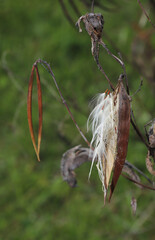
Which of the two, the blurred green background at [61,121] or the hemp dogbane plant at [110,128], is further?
→ the blurred green background at [61,121]

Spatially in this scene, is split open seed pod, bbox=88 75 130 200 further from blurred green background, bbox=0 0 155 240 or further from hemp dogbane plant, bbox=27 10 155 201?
blurred green background, bbox=0 0 155 240

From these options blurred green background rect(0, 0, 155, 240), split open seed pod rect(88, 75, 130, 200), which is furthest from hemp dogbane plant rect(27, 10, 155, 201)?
blurred green background rect(0, 0, 155, 240)

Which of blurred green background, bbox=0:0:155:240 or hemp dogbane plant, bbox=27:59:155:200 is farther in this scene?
blurred green background, bbox=0:0:155:240

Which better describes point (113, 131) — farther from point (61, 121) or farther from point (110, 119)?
point (61, 121)

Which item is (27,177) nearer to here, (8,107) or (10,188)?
(10,188)

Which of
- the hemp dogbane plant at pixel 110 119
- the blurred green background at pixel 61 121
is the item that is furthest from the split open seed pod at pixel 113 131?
the blurred green background at pixel 61 121

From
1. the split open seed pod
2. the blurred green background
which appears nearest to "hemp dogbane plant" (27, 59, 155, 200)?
the split open seed pod

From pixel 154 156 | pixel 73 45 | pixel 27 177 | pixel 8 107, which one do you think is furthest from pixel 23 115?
pixel 154 156

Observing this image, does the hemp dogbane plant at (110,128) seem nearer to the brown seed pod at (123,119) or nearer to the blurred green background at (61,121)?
the brown seed pod at (123,119)
